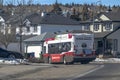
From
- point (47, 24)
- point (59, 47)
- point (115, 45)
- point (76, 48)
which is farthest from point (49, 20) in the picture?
point (76, 48)

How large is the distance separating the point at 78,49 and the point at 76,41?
0.76 meters

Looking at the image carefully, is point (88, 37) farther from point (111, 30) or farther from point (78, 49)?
point (111, 30)

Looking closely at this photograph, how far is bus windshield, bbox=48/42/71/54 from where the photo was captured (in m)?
47.1

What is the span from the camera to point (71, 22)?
97.4m

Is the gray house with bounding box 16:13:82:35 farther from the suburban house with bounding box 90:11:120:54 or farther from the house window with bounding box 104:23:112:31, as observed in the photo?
the house window with bounding box 104:23:112:31

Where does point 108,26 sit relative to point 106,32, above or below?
above

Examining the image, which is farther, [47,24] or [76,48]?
[47,24]

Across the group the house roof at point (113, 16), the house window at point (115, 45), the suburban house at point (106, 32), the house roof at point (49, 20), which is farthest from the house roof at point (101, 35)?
the house roof at point (49, 20)

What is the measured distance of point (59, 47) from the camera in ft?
161

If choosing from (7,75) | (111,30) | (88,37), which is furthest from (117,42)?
(7,75)

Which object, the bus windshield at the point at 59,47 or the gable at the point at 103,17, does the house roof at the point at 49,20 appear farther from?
the bus windshield at the point at 59,47

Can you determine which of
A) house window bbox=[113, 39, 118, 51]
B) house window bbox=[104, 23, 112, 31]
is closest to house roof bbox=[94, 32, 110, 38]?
house window bbox=[104, 23, 112, 31]

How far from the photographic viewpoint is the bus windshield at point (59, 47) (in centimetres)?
4709

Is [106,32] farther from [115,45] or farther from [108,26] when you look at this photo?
[115,45]
